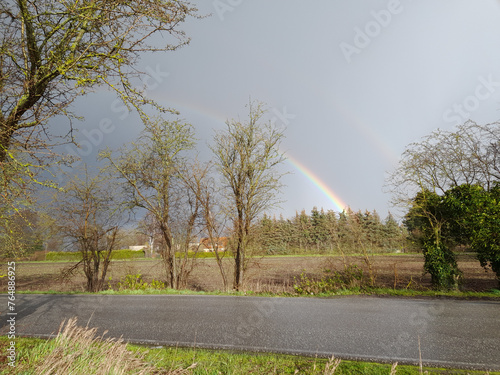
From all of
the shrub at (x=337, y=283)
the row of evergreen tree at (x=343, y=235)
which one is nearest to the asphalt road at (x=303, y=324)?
the shrub at (x=337, y=283)

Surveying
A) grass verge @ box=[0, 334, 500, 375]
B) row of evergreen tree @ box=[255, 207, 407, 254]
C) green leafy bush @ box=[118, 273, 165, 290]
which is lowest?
green leafy bush @ box=[118, 273, 165, 290]

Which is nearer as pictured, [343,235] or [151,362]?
[151,362]

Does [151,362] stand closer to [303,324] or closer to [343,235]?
[303,324]

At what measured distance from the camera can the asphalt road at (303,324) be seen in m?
4.36

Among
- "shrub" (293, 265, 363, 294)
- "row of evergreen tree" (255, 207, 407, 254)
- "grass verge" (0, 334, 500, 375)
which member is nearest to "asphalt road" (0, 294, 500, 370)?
"grass verge" (0, 334, 500, 375)

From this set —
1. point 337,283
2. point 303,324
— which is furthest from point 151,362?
point 337,283

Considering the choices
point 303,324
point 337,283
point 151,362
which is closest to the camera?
point 151,362

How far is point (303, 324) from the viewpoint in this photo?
5.82 m

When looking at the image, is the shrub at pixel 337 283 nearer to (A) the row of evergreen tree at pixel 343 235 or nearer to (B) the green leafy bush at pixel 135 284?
(A) the row of evergreen tree at pixel 343 235

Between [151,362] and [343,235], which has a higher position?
[343,235]

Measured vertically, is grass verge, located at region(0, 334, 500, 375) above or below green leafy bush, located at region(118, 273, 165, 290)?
above

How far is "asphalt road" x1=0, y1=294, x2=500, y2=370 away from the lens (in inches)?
172

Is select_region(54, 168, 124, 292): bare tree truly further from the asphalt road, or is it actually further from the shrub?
the shrub

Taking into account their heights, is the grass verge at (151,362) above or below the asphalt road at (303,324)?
above
